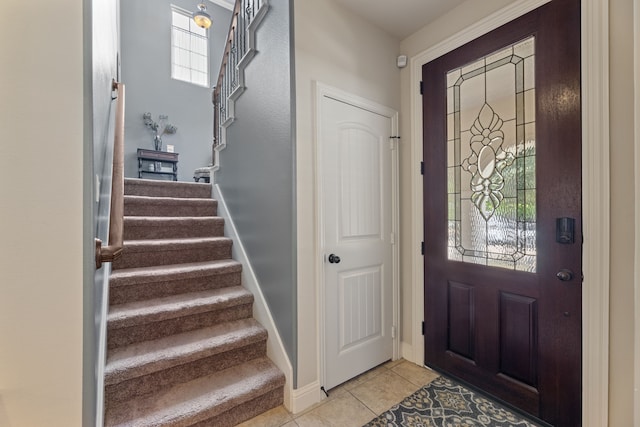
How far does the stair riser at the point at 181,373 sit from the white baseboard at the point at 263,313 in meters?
0.12

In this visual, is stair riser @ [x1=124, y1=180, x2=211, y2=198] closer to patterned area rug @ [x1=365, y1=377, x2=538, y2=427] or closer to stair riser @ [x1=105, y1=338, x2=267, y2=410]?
stair riser @ [x1=105, y1=338, x2=267, y2=410]

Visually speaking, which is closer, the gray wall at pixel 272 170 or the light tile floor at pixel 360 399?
the light tile floor at pixel 360 399

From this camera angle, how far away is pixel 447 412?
1.67m

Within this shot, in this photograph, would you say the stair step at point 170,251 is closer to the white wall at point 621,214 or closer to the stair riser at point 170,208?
the stair riser at point 170,208

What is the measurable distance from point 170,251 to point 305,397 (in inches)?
60.2

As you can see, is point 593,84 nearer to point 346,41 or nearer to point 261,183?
point 346,41

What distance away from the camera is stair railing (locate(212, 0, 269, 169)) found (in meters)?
2.23

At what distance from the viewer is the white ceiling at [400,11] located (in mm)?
1943

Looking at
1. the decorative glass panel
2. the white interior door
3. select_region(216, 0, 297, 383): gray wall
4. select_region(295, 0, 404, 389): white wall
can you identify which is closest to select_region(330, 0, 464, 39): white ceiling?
select_region(295, 0, 404, 389): white wall

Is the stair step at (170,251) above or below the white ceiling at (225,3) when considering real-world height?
below

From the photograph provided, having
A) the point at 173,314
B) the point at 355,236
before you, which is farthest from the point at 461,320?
the point at 173,314

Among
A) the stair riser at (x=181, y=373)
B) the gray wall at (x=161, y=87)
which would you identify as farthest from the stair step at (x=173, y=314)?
the gray wall at (x=161, y=87)

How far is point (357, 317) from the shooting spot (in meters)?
2.05
